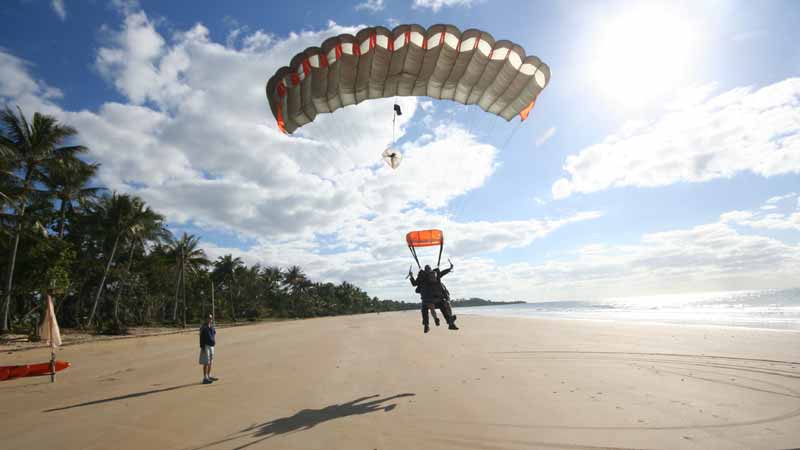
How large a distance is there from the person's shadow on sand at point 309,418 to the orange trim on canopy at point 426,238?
172 inches

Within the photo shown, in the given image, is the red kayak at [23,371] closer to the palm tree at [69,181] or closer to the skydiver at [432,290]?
the skydiver at [432,290]

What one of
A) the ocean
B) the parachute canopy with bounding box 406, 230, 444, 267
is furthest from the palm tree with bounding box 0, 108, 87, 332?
the ocean

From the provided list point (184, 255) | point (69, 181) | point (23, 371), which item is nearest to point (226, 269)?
point (184, 255)

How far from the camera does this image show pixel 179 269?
4344 centimetres

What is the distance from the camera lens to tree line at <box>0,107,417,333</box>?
2131cm

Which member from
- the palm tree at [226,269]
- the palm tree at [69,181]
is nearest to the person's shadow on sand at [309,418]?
the palm tree at [69,181]

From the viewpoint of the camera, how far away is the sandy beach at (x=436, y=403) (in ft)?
16.7

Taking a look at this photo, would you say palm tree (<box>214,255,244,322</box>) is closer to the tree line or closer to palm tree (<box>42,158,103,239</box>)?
the tree line

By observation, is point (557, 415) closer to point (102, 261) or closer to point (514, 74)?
point (514, 74)

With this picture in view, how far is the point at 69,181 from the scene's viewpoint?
26.0 metres

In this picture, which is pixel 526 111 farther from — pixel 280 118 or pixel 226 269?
pixel 226 269

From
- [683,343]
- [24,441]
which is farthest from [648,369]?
[24,441]

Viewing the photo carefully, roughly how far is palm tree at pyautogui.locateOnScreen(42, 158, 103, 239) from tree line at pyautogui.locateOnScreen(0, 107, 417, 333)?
55mm

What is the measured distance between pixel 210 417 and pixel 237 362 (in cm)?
676
